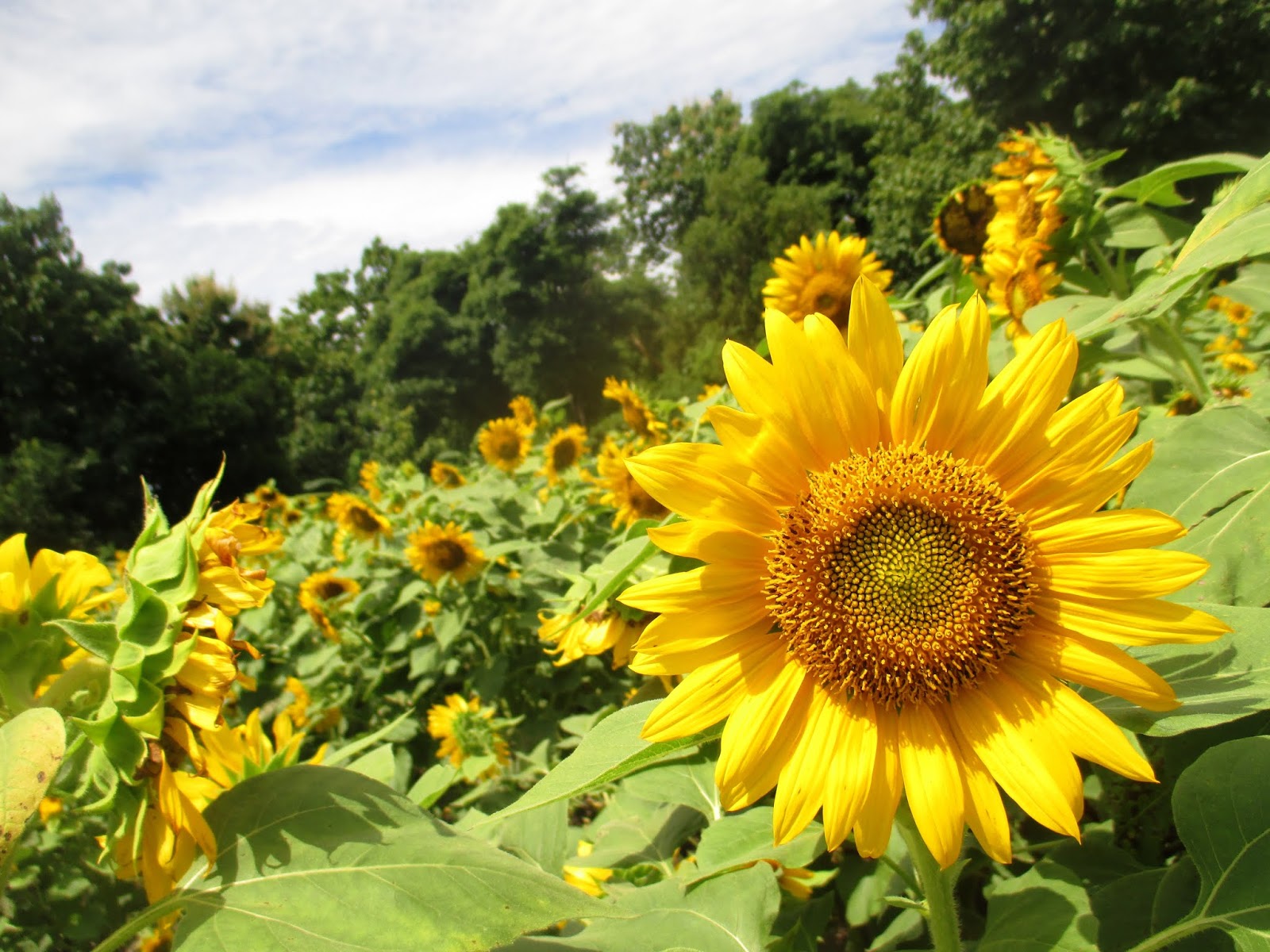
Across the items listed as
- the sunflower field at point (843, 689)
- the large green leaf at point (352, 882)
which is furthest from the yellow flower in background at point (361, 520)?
the large green leaf at point (352, 882)

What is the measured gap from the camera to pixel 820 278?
7.62ft

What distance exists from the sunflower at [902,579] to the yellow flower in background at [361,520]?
331 cm

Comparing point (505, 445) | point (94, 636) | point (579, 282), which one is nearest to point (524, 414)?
point (505, 445)

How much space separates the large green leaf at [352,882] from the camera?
2.54 feet

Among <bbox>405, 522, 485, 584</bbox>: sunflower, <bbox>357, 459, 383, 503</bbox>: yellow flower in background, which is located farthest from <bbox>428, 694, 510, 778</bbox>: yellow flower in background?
<bbox>357, 459, 383, 503</bbox>: yellow flower in background

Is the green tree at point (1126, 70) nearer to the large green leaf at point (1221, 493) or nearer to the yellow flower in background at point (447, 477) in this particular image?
the yellow flower in background at point (447, 477)

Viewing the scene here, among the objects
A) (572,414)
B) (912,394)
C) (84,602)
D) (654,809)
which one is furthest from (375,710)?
(572,414)

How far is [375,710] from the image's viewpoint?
371 centimetres

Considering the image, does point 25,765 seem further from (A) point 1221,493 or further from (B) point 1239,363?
(B) point 1239,363

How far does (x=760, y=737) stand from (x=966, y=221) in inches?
57.2

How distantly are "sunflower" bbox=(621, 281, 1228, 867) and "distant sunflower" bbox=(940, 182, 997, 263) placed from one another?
43.9 inches

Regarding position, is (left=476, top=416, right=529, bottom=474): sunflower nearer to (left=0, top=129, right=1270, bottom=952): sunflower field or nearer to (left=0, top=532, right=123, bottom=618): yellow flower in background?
(left=0, top=129, right=1270, bottom=952): sunflower field

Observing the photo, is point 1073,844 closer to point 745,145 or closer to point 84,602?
point 84,602

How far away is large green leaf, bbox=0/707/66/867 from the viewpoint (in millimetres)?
706
